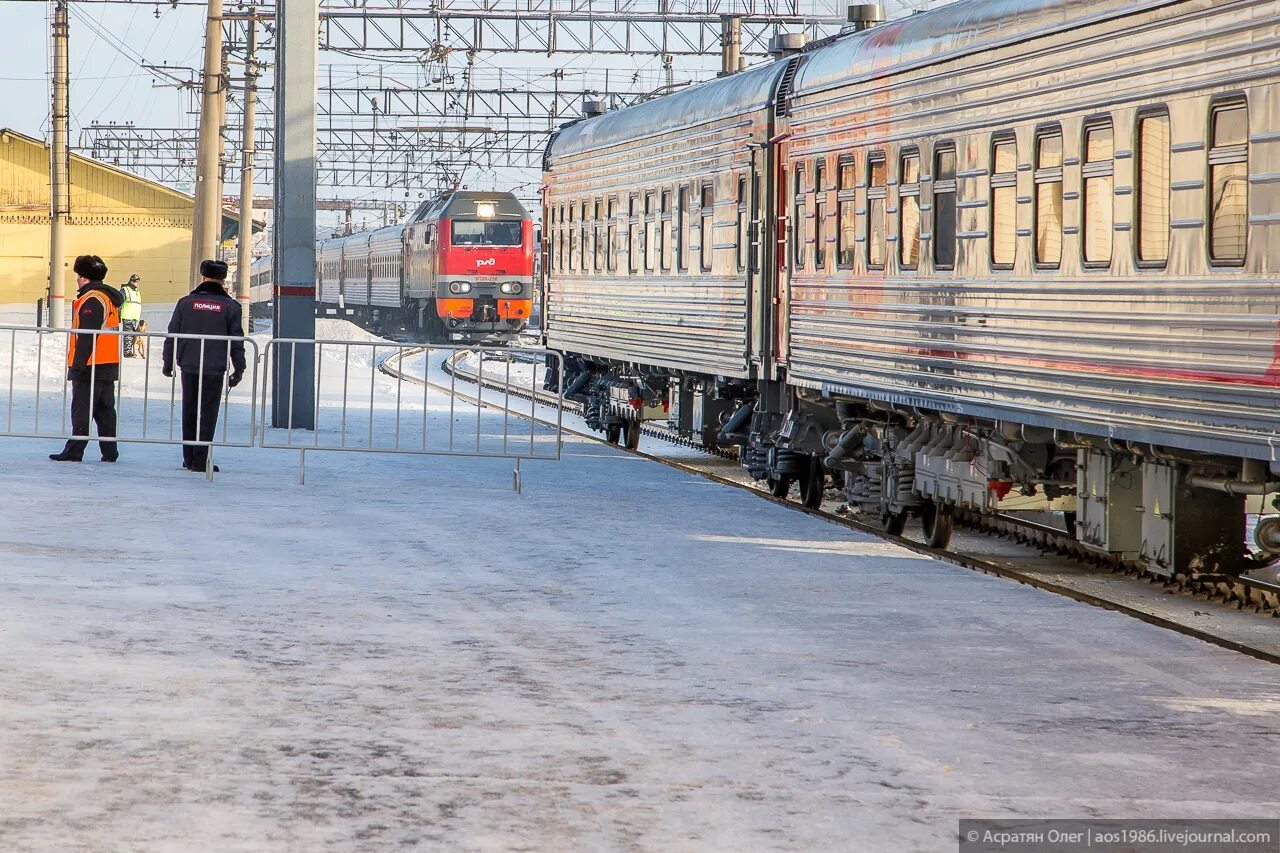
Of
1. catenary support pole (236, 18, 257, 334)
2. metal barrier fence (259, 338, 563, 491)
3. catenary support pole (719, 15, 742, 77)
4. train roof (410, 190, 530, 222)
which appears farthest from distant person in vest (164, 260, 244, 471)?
train roof (410, 190, 530, 222)

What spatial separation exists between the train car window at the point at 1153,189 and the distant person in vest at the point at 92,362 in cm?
895

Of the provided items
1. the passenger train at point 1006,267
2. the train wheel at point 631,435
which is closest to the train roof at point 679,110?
the passenger train at point 1006,267

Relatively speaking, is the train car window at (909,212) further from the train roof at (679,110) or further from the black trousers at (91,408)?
the black trousers at (91,408)

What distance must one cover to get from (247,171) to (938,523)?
3497 centimetres

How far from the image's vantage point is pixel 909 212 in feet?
44.3

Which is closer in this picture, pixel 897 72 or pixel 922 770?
pixel 922 770

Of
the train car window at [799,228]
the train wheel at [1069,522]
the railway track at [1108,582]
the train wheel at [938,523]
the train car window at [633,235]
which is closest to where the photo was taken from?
the railway track at [1108,582]

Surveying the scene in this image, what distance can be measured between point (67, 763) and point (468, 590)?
4255 mm

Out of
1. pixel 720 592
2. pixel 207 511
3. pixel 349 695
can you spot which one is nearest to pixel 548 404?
pixel 207 511

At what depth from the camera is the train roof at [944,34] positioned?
10.9 metres

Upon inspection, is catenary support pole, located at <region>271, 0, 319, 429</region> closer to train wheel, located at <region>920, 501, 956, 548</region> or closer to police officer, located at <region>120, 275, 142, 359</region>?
train wheel, located at <region>920, 501, 956, 548</region>

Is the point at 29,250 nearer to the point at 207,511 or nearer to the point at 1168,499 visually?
the point at 207,511

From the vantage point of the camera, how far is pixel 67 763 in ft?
20.4

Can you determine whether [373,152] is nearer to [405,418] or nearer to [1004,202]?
[405,418]
